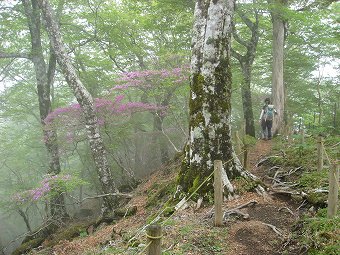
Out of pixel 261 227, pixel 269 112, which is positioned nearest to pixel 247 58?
pixel 269 112

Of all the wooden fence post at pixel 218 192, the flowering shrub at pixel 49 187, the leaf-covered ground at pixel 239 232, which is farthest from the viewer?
the flowering shrub at pixel 49 187

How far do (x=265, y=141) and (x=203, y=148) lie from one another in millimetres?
7626

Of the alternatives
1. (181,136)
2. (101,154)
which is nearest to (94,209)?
(181,136)

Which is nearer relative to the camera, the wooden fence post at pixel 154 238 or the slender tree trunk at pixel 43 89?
the wooden fence post at pixel 154 238

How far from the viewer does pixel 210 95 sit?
227 inches

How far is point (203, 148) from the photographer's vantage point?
18.9ft

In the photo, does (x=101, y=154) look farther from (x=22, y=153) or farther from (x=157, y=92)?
(x=22, y=153)

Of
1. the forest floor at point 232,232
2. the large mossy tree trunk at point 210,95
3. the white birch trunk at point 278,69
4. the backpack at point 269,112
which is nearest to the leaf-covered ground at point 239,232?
the forest floor at point 232,232

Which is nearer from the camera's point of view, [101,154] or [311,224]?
[311,224]

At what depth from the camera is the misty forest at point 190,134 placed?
14.8ft

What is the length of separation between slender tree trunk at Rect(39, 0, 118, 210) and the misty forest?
0.04 metres

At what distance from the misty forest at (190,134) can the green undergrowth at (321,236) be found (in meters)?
0.02

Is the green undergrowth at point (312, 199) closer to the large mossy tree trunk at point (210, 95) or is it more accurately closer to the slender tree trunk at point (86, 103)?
the large mossy tree trunk at point (210, 95)

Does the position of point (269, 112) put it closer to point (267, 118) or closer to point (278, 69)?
point (267, 118)
